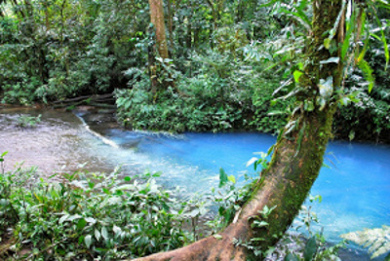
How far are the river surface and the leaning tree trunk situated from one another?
101cm

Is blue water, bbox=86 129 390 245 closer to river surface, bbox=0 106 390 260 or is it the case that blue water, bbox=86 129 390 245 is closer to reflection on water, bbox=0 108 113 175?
river surface, bbox=0 106 390 260

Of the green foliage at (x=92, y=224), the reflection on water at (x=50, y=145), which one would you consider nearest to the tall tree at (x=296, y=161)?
the green foliage at (x=92, y=224)

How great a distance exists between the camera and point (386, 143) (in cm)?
614

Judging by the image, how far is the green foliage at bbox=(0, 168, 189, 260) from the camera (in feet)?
6.53

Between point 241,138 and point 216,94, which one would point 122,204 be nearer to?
point 241,138

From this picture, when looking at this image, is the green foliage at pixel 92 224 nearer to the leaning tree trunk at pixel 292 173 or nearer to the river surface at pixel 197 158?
Answer: the leaning tree trunk at pixel 292 173

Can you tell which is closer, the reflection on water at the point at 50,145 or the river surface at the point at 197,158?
the river surface at the point at 197,158

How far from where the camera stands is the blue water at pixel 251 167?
3496mm

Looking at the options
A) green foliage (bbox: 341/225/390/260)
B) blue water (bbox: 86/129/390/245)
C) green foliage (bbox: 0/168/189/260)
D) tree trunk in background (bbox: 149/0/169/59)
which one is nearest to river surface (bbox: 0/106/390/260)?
blue water (bbox: 86/129/390/245)

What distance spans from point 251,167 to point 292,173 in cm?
307

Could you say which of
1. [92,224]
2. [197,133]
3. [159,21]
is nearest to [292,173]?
[92,224]

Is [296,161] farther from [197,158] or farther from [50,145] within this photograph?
[50,145]

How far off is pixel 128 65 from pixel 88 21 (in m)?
3.17

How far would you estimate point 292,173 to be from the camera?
1.87 meters
